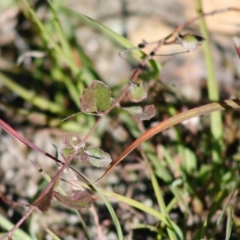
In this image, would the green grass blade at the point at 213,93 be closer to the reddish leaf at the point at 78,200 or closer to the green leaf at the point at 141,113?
the green leaf at the point at 141,113

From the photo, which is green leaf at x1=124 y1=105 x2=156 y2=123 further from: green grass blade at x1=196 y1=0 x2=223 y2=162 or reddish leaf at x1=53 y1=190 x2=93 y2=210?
green grass blade at x1=196 y1=0 x2=223 y2=162

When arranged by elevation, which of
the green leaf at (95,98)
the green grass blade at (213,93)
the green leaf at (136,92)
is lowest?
the green leaf at (95,98)

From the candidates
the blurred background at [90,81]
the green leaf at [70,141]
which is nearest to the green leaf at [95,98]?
the green leaf at [70,141]

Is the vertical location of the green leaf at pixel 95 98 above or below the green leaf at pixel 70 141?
above

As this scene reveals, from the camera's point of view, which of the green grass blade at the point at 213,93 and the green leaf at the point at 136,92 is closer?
the green leaf at the point at 136,92

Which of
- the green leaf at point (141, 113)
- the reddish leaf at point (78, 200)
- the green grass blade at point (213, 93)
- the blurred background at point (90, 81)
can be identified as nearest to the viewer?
the reddish leaf at point (78, 200)

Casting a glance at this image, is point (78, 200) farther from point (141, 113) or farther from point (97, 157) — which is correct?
point (141, 113)

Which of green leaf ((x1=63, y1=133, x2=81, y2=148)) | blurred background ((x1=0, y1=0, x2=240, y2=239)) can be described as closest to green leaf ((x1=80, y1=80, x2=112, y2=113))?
green leaf ((x1=63, y1=133, x2=81, y2=148))

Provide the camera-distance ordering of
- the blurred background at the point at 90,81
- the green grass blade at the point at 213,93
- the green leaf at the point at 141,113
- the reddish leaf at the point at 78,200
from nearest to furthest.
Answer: the reddish leaf at the point at 78,200, the green leaf at the point at 141,113, the green grass blade at the point at 213,93, the blurred background at the point at 90,81

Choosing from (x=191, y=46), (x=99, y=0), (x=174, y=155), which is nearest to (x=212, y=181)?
(x=174, y=155)
